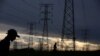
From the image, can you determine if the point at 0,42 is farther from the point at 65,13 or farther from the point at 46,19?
the point at 46,19

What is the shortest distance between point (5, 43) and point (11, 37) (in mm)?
270

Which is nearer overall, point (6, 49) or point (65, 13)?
point (6, 49)

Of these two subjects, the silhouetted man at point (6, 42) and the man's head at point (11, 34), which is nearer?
the silhouetted man at point (6, 42)

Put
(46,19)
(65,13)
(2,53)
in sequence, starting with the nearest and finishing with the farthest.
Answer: (2,53), (65,13), (46,19)

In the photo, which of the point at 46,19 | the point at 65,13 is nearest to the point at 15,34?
the point at 65,13

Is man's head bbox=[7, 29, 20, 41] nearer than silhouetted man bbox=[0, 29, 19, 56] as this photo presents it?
No

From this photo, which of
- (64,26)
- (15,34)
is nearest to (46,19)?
(64,26)

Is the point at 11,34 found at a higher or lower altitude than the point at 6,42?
higher

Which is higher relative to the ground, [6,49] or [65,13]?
[65,13]

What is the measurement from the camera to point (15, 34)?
34.7ft

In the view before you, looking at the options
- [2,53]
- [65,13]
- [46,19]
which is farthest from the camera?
[46,19]

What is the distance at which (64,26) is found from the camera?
5247cm

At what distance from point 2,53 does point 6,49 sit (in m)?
0.21

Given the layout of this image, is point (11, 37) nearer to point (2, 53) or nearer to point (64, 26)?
point (2, 53)
